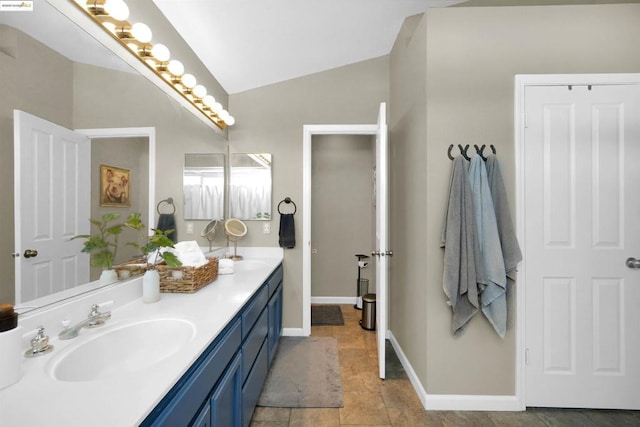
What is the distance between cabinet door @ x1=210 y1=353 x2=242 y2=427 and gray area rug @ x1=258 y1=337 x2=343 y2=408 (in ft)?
1.92

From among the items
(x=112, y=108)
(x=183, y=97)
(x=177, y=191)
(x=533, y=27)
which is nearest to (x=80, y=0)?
(x=112, y=108)

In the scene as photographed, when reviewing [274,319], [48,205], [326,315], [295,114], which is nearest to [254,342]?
[274,319]

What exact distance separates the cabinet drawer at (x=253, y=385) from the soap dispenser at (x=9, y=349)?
3.03ft

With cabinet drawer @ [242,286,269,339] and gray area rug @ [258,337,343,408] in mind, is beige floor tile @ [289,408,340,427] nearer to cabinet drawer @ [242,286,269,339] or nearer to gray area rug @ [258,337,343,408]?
gray area rug @ [258,337,343,408]

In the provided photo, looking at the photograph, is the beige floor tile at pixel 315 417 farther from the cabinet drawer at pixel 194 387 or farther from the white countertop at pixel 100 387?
the white countertop at pixel 100 387

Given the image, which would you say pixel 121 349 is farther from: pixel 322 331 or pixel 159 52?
pixel 322 331

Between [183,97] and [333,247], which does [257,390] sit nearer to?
[183,97]

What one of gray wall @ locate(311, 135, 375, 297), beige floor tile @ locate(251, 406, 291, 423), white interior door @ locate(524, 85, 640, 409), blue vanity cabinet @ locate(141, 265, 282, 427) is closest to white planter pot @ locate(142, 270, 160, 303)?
blue vanity cabinet @ locate(141, 265, 282, 427)

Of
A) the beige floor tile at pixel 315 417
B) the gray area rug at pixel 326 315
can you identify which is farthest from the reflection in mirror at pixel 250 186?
the beige floor tile at pixel 315 417

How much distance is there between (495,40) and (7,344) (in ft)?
8.52

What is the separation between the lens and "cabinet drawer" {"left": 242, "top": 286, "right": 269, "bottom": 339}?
1.44 meters

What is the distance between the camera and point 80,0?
1186mm

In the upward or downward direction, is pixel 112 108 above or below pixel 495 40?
below

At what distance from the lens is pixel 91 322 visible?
1.08 m
